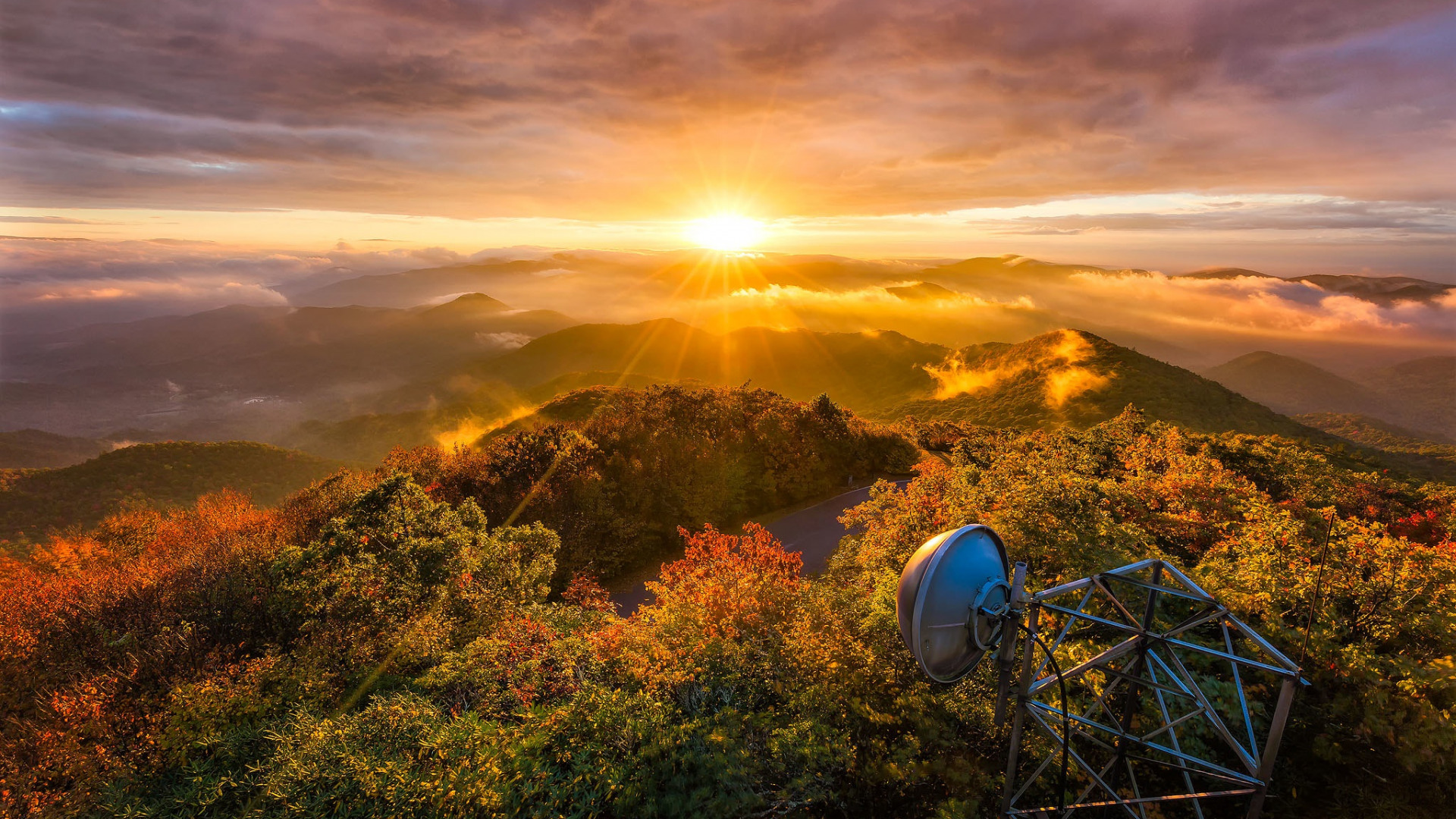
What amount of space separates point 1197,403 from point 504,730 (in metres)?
104

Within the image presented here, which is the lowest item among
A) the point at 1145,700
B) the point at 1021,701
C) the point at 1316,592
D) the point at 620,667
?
the point at 620,667

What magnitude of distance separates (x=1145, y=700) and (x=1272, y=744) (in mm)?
4545

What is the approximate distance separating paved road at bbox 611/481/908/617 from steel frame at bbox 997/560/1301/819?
15.1m

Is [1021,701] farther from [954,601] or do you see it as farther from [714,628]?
[714,628]

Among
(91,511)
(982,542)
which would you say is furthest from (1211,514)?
(91,511)

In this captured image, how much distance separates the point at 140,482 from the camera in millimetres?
76000

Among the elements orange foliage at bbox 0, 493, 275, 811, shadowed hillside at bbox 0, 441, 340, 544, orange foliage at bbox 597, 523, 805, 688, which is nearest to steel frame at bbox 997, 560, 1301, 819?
orange foliage at bbox 597, 523, 805, 688

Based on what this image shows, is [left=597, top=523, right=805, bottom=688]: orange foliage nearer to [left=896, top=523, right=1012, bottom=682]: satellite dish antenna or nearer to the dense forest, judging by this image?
the dense forest

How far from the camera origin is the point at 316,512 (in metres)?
29.6

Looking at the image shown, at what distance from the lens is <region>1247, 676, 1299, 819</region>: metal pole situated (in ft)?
23.7

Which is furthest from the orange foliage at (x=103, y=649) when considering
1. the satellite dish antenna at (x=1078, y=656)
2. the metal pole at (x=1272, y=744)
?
the metal pole at (x=1272, y=744)

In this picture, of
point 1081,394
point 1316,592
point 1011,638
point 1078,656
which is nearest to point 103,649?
point 1011,638

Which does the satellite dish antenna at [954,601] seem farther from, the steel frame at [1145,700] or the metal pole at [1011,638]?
the steel frame at [1145,700]

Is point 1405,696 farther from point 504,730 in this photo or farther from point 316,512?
point 316,512
